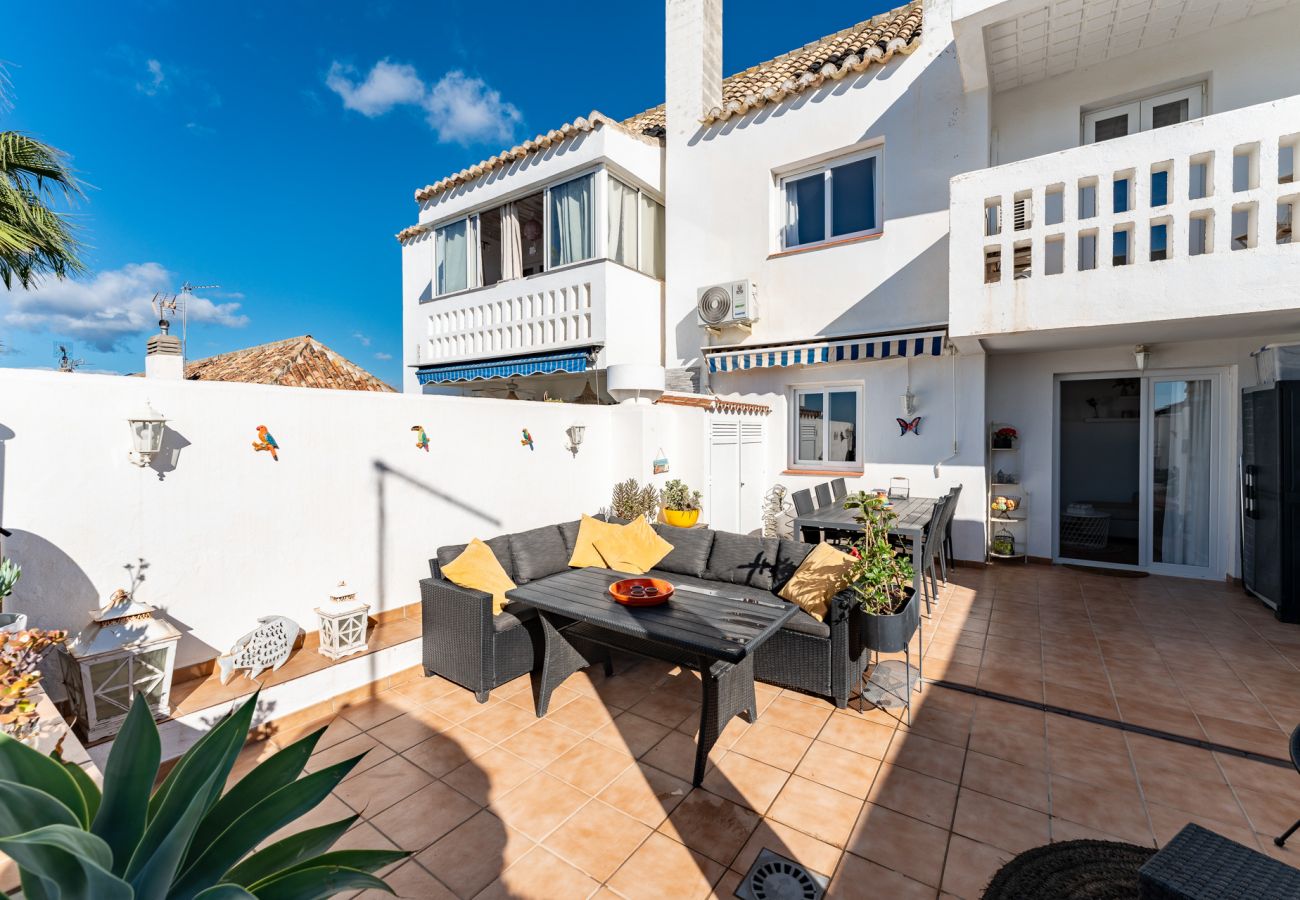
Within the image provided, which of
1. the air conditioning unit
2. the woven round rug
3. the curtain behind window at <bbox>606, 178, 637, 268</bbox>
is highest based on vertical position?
the curtain behind window at <bbox>606, 178, 637, 268</bbox>

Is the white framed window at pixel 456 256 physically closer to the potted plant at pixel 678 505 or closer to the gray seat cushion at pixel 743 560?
the potted plant at pixel 678 505

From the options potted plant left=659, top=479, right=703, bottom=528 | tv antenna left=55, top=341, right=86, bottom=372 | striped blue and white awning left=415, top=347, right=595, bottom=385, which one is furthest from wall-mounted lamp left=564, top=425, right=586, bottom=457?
tv antenna left=55, top=341, right=86, bottom=372

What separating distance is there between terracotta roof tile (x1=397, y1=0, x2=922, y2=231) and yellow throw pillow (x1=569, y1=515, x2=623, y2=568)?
9910 mm

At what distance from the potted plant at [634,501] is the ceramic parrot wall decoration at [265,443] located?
17.6 feet

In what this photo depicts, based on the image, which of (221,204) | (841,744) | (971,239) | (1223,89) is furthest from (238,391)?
(221,204)

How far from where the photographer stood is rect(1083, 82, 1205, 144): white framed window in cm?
977

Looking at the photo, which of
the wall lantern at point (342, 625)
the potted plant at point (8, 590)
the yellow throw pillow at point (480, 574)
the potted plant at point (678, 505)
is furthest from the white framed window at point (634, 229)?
the potted plant at point (8, 590)

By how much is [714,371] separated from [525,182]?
693 cm

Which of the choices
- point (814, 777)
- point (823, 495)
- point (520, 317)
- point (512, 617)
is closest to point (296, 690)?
point (512, 617)

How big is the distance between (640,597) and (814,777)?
2.09 metres

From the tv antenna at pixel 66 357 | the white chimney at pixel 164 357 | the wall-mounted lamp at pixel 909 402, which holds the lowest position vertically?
the wall-mounted lamp at pixel 909 402

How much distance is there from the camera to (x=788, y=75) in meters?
13.9

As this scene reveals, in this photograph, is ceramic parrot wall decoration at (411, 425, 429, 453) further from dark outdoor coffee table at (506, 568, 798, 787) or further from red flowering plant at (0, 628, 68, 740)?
red flowering plant at (0, 628, 68, 740)

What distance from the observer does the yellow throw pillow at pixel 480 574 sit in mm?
6102
